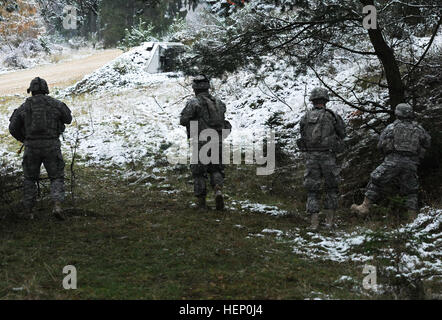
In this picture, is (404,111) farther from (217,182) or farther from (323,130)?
(217,182)

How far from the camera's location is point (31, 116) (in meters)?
7.52

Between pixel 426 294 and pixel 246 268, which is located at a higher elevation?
pixel 246 268

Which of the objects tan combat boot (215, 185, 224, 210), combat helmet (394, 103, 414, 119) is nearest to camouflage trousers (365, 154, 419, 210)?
combat helmet (394, 103, 414, 119)

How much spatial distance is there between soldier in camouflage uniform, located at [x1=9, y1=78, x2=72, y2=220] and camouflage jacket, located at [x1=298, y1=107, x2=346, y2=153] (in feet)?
14.0

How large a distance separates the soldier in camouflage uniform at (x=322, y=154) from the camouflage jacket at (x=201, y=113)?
1.81 metres

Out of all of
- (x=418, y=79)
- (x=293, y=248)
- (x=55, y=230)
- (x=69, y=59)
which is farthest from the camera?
(x=69, y=59)

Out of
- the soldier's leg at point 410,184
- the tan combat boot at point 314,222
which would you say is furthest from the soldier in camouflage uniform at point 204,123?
the soldier's leg at point 410,184

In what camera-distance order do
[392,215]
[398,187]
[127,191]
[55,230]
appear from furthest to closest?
[127,191], [398,187], [392,215], [55,230]

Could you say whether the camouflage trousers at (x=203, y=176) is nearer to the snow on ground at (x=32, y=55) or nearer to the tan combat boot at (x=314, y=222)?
the tan combat boot at (x=314, y=222)

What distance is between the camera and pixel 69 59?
32562 mm

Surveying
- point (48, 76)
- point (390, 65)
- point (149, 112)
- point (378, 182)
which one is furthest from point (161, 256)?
point (48, 76)

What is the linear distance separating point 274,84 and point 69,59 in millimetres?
21815
